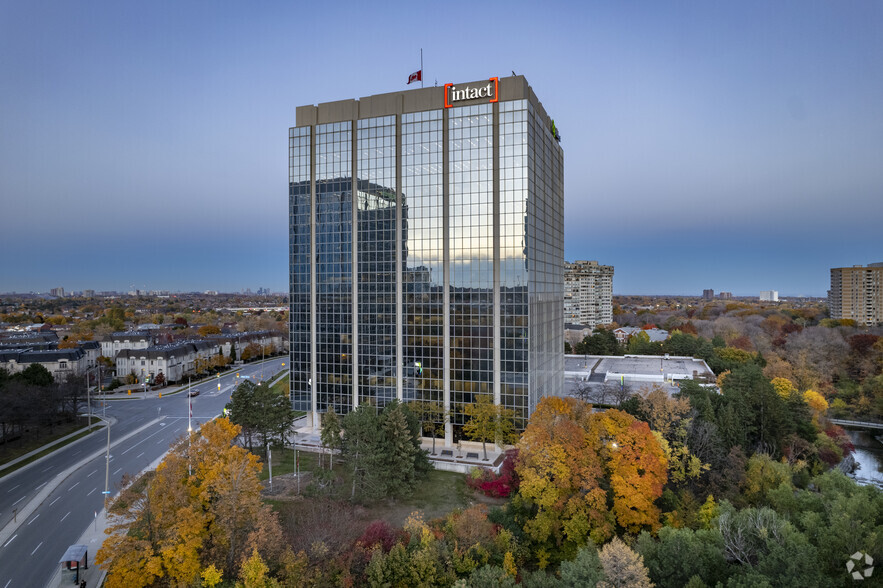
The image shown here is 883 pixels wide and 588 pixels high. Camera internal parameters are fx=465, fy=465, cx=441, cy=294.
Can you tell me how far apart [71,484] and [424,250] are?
4712cm

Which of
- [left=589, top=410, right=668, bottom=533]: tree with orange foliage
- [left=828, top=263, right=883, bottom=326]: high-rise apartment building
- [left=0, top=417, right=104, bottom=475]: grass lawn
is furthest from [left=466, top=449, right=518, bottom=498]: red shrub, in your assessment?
[left=828, top=263, right=883, bottom=326]: high-rise apartment building

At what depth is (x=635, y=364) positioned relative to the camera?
340 ft

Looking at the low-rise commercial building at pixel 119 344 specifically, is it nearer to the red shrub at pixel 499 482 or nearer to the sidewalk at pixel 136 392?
the sidewalk at pixel 136 392

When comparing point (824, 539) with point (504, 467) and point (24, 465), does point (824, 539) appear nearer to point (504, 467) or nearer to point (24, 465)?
point (504, 467)

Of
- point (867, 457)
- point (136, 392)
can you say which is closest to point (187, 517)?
point (136, 392)

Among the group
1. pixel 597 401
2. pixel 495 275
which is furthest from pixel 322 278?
pixel 597 401

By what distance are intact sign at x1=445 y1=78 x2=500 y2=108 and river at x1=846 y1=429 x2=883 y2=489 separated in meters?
67.5

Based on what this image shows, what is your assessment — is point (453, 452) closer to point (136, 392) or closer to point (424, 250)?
point (424, 250)

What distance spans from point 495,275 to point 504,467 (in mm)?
23259

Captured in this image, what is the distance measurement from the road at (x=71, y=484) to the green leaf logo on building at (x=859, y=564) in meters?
49.1

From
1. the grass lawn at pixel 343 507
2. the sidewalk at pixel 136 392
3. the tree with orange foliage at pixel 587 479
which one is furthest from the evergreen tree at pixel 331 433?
the sidewalk at pixel 136 392

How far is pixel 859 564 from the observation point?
2909 cm

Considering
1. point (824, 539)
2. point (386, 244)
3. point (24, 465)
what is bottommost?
point (24, 465)

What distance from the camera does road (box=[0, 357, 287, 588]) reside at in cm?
3518
